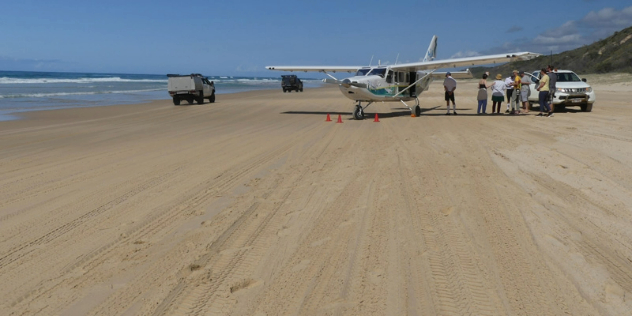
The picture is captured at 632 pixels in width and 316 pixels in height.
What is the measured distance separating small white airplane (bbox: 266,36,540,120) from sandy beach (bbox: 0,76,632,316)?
772 centimetres

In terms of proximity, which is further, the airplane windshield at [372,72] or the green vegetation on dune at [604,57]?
the green vegetation on dune at [604,57]

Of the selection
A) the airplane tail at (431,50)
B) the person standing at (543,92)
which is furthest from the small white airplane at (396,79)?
the airplane tail at (431,50)

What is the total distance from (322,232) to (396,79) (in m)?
15.1

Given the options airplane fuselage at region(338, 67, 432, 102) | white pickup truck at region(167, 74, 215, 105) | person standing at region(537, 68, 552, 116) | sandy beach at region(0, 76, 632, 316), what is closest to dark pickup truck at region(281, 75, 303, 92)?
white pickup truck at region(167, 74, 215, 105)

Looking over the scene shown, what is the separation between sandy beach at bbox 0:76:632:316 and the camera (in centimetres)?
335

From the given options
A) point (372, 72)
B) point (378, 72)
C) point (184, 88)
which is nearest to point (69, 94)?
point (184, 88)

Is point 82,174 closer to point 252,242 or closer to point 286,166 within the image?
point 286,166

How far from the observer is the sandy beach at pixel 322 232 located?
3346mm

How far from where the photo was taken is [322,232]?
186 inches

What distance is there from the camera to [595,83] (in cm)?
4119

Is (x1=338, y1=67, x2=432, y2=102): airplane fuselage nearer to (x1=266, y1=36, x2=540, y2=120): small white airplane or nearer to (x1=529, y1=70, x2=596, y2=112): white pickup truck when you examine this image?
(x1=266, y1=36, x2=540, y2=120): small white airplane

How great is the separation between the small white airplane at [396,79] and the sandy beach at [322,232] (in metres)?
7.72

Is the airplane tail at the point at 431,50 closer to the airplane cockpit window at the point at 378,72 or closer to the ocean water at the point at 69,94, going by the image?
the airplane cockpit window at the point at 378,72

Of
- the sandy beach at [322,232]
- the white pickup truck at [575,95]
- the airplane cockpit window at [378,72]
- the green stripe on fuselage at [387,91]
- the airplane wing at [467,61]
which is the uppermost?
the airplane wing at [467,61]
